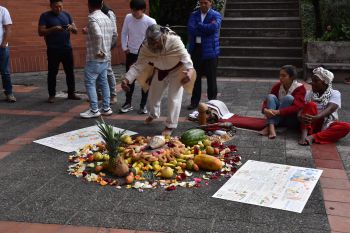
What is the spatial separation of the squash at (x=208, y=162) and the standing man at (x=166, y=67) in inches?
48.4

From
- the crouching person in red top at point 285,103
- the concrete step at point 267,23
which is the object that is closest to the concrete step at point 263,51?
the concrete step at point 267,23

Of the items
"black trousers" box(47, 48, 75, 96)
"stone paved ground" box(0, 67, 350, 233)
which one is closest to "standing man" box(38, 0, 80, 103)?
"black trousers" box(47, 48, 75, 96)

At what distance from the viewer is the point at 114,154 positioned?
14.1ft

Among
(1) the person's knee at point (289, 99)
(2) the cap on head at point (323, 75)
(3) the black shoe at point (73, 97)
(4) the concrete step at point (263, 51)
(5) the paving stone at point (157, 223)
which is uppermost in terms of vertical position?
(2) the cap on head at point (323, 75)

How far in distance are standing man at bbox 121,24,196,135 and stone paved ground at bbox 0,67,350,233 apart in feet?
1.49

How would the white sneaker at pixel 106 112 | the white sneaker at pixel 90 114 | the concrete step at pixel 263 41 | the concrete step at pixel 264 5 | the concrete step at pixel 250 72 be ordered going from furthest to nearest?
the concrete step at pixel 264 5, the concrete step at pixel 263 41, the concrete step at pixel 250 72, the white sneaker at pixel 106 112, the white sneaker at pixel 90 114

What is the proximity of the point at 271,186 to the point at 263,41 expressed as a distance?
785 cm

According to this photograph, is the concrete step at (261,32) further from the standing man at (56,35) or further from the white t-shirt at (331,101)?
the white t-shirt at (331,101)

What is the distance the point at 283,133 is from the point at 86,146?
2.62 metres

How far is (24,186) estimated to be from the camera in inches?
164

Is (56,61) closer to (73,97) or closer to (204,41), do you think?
(73,97)

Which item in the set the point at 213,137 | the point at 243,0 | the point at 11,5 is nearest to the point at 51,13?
the point at 11,5

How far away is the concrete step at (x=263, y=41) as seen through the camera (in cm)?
1112

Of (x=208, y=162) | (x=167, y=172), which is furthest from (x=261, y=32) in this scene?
(x=167, y=172)
